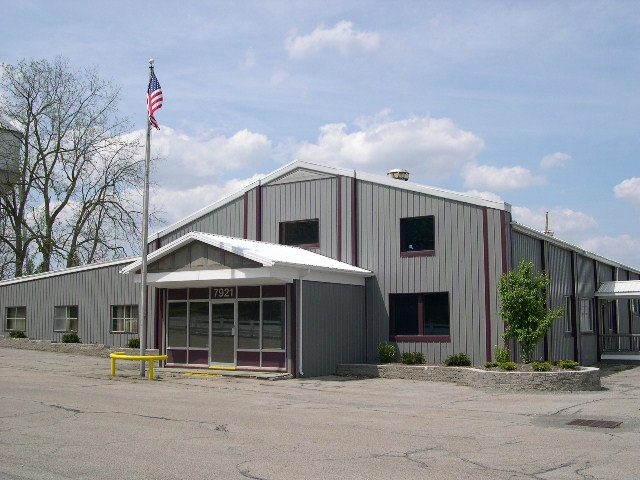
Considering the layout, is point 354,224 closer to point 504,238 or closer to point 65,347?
point 504,238

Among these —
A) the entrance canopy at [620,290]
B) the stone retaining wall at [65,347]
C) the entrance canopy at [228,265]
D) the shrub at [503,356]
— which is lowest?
the stone retaining wall at [65,347]

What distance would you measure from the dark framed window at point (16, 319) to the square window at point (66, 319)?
223 centimetres

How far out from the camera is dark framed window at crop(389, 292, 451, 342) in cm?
2245

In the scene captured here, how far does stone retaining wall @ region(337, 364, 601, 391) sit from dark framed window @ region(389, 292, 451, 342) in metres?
1.56

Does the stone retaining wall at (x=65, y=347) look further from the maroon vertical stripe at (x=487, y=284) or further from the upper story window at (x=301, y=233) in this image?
the maroon vertical stripe at (x=487, y=284)

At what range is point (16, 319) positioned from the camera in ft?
108

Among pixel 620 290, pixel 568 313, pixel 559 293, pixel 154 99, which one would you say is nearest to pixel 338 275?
pixel 154 99

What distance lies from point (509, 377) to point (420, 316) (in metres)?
4.64

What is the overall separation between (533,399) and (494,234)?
6.31 metres

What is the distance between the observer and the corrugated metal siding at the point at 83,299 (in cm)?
Result: 2936

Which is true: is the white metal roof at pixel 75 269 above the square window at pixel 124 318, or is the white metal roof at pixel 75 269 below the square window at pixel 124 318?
above

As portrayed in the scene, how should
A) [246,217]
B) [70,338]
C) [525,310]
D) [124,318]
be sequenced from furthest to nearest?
1. [70,338]
2. [124,318]
3. [246,217]
4. [525,310]

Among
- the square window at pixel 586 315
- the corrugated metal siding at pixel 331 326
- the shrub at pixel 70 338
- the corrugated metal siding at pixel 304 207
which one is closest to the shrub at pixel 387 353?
the corrugated metal siding at pixel 331 326

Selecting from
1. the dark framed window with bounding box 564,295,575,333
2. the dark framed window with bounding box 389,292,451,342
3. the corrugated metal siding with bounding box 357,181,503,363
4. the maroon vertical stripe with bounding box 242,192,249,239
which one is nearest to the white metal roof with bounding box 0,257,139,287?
the maroon vertical stripe with bounding box 242,192,249,239
